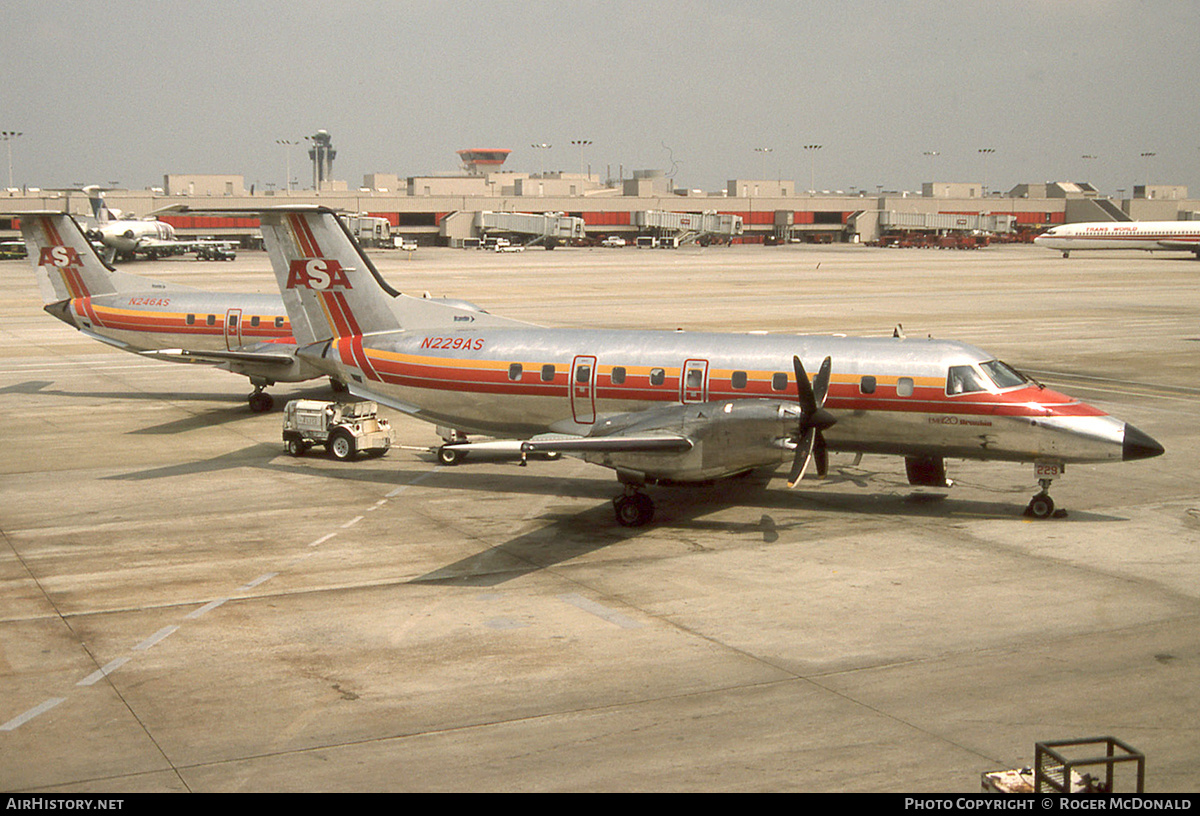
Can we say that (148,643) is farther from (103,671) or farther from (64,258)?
(64,258)

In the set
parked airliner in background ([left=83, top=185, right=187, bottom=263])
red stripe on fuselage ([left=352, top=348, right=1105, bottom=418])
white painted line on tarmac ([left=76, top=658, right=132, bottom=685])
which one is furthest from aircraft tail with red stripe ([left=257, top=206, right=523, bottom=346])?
parked airliner in background ([left=83, top=185, right=187, bottom=263])

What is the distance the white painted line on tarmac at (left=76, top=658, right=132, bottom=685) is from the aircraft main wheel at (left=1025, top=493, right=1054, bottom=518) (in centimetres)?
1678

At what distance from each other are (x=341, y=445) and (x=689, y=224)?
144m

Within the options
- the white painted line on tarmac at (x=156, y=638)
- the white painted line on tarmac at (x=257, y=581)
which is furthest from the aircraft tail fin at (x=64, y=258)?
the white painted line on tarmac at (x=156, y=638)

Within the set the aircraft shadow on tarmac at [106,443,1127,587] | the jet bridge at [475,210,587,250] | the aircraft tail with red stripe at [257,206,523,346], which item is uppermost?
the jet bridge at [475,210,587,250]

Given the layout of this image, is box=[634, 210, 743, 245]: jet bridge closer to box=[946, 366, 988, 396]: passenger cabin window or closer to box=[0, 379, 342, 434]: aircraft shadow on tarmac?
box=[0, 379, 342, 434]: aircraft shadow on tarmac

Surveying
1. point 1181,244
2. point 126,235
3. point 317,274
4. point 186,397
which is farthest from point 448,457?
point 1181,244

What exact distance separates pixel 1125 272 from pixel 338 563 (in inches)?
4158

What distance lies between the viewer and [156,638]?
52.0 ft

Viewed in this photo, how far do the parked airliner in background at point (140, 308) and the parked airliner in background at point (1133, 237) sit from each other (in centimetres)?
11720

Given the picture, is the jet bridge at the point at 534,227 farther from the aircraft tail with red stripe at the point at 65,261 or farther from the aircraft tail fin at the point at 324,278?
the aircraft tail fin at the point at 324,278

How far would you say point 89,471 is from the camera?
89.1ft

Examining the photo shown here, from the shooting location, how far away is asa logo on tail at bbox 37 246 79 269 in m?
37.6

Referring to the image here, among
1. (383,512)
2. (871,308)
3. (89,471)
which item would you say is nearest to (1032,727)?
(383,512)
